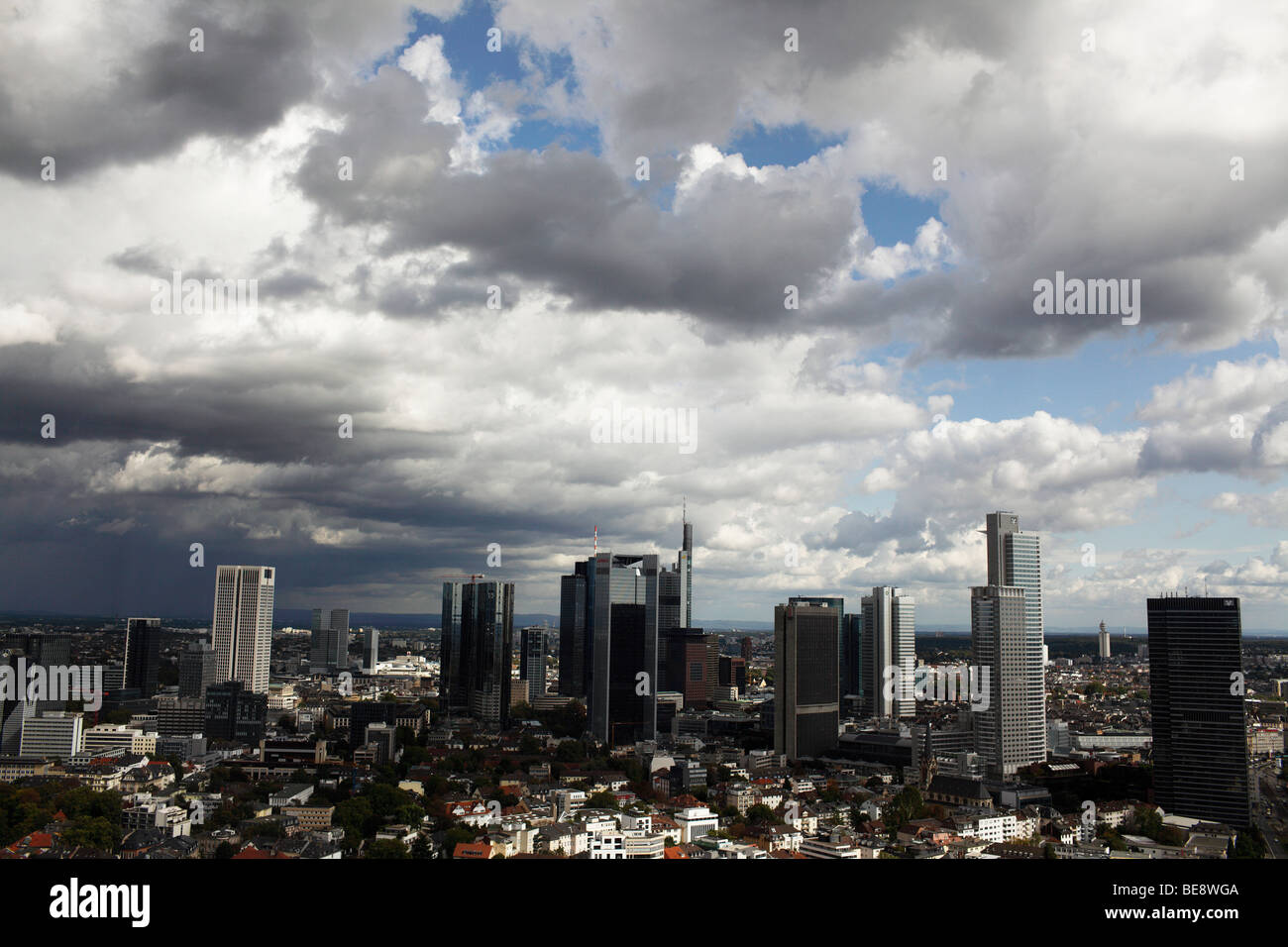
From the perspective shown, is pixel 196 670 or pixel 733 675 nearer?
pixel 196 670

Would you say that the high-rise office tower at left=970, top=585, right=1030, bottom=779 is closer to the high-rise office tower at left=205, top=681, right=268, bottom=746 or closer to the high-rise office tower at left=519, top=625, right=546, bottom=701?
the high-rise office tower at left=519, top=625, right=546, bottom=701

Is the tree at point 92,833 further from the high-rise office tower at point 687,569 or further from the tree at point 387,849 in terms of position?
the high-rise office tower at point 687,569

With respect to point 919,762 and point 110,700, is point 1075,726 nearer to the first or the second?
point 919,762

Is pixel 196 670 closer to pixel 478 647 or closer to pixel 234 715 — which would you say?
pixel 234 715

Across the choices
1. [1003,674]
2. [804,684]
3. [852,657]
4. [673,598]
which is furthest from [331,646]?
[1003,674]

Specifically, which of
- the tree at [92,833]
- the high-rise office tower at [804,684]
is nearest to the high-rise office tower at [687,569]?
the high-rise office tower at [804,684]

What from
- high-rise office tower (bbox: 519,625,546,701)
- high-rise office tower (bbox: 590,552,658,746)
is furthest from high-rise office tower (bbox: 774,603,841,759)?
high-rise office tower (bbox: 519,625,546,701)
